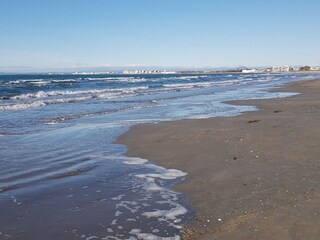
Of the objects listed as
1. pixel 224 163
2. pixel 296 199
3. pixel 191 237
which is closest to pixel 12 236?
pixel 191 237

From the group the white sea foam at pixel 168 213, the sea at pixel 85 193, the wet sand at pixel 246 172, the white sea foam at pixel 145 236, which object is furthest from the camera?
the white sea foam at pixel 168 213

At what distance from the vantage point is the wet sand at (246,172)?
4.64 metres

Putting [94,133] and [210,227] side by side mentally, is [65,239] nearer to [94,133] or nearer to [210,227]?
[210,227]

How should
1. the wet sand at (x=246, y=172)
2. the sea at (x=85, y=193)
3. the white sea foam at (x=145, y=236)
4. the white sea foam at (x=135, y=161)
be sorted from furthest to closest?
the white sea foam at (x=135, y=161), the sea at (x=85, y=193), the wet sand at (x=246, y=172), the white sea foam at (x=145, y=236)

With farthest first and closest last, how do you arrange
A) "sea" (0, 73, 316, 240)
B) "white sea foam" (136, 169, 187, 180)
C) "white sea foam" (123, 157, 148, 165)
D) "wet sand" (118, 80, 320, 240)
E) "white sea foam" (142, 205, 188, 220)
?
"white sea foam" (123, 157, 148, 165) → "white sea foam" (136, 169, 187, 180) → "white sea foam" (142, 205, 188, 220) → "sea" (0, 73, 316, 240) → "wet sand" (118, 80, 320, 240)

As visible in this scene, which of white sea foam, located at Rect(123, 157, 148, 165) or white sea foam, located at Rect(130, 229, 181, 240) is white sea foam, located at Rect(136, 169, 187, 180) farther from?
white sea foam, located at Rect(130, 229, 181, 240)

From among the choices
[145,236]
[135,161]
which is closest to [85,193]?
[145,236]

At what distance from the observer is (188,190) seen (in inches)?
246

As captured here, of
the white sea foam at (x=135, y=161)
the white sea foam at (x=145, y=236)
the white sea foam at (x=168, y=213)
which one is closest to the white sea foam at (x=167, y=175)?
the white sea foam at (x=135, y=161)

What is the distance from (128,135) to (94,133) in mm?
1205

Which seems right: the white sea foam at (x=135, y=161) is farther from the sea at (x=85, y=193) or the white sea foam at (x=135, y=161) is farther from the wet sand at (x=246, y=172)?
the wet sand at (x=246, y=172)

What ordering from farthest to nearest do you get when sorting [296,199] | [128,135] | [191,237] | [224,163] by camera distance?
[128,135] < [224,163] < [296,199] < [191,237]

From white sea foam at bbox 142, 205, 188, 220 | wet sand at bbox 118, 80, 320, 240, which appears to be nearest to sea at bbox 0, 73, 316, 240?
white sea foam at bbox 142, 205, 188, 220

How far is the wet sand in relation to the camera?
464cm
